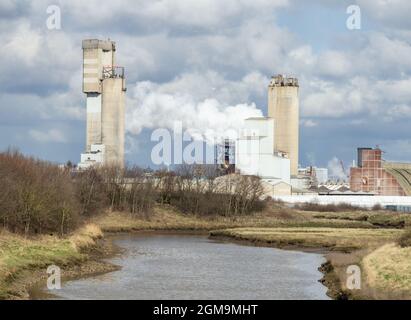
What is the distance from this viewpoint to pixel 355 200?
120312 millimetres

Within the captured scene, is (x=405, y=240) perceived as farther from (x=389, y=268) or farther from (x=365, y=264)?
(x=389, y=268)

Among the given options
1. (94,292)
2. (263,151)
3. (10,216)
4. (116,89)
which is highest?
(116,89)

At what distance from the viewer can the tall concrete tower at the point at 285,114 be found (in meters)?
132

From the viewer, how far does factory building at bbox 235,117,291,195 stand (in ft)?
381

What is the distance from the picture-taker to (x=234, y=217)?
97062mm

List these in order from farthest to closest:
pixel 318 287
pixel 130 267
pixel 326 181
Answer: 1. pixel 326 181
2. pixel 130 267
3. pixel 318 287

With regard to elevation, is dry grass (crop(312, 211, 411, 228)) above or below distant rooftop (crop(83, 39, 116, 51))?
below

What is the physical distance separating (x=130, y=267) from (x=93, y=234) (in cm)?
1564

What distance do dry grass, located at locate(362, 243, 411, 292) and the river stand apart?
2.41m

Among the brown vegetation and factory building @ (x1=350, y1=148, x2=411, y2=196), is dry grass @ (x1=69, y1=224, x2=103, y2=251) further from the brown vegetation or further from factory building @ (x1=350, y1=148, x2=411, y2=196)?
factory building @ (x1=350, y1=148, x2=411, y2=196)

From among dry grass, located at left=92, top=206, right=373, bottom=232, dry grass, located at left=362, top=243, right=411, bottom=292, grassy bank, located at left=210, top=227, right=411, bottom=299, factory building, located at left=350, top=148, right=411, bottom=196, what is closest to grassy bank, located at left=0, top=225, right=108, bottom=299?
grassy bank, located at left=210, top=227, right=411, bottom=299
